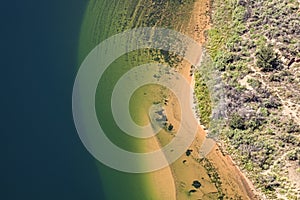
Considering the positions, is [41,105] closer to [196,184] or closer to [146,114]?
[146,114]

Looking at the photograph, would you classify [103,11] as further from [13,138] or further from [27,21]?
[13,138]

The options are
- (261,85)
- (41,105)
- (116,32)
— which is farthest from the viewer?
(116,32)

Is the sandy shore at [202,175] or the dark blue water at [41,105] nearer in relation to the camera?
the sandy shore at [202,175]

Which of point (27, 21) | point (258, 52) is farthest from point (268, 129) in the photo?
point (27, 21)

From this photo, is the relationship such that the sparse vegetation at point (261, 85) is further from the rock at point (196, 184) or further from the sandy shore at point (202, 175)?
the rock at point (196, 184)

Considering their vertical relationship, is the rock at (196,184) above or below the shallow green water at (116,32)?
below

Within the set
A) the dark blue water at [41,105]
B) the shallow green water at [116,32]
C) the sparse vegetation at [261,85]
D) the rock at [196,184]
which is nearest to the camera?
the sparse vegetation at [261,85]

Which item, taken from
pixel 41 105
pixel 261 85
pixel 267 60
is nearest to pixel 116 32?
pixel 41 105

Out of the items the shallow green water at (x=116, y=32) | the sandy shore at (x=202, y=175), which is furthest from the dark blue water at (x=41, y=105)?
the sandy shore at (x=202, y=175)

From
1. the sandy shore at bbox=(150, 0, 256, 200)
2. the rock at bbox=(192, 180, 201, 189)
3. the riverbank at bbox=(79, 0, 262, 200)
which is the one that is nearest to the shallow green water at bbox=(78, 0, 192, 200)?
the riverbank at bbox=(79, 0, 262, 200)
